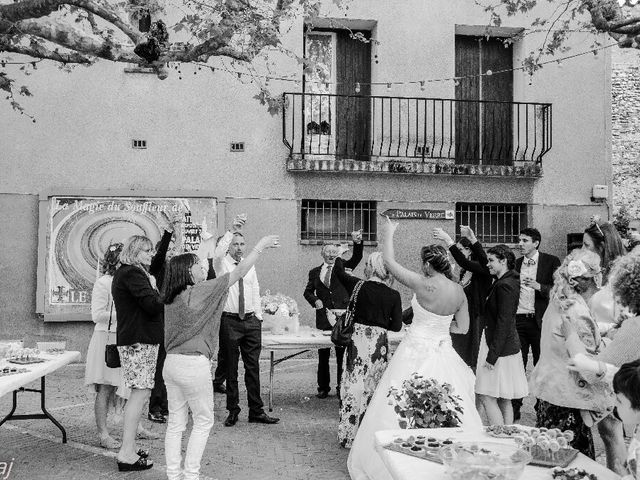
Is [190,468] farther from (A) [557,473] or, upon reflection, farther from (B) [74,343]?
(B) [74,343]

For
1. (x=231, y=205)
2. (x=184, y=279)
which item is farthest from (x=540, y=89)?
(x=184, y=279)

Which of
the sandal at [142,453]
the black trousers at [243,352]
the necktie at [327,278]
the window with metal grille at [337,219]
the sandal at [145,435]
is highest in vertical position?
the window with metal grille at [337,219]

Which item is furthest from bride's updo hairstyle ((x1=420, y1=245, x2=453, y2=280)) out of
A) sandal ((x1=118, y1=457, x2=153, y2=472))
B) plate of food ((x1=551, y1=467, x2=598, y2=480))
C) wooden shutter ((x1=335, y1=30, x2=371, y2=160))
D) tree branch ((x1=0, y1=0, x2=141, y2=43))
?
wooden shutter ((x1=335, y1=30, x2=371, y2=160))

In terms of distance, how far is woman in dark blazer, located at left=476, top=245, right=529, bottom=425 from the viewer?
6980 mm

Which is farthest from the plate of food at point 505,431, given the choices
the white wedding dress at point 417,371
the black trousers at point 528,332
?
the black trousers at point 528,332

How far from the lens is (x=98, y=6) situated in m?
6.89

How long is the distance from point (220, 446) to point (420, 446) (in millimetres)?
3904

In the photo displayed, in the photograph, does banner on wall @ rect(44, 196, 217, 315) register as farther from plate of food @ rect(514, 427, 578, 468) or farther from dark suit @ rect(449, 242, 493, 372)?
plate of food @ rect(514, 427, 578, 468)

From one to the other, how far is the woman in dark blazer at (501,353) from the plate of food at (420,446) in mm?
3094

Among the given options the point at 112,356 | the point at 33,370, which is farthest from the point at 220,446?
the point at 33,370

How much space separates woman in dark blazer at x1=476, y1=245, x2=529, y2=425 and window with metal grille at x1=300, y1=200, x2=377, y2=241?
6.49 m

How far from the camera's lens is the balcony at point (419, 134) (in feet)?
44.5

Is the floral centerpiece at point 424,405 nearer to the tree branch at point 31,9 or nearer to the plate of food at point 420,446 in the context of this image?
the plate of food at point 420,446

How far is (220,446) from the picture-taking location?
7.37 metres
